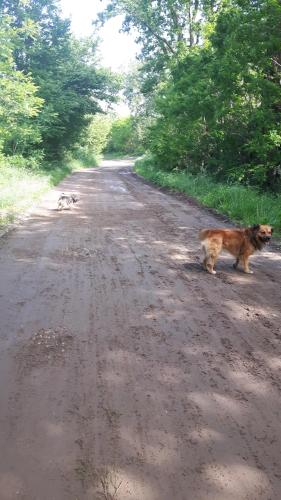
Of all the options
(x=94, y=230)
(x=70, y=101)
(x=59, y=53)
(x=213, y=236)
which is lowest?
(x=94, y=230)

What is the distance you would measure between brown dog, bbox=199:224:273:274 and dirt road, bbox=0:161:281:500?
A: 29 cm

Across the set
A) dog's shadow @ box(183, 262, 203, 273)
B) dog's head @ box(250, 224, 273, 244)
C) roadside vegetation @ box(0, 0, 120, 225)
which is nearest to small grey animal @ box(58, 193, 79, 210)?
roadside vegetation @ box(0, 0, 120, 225)

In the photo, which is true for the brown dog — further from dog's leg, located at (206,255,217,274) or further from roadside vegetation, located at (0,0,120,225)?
roadside vegetation, located at (0,0,120,225)

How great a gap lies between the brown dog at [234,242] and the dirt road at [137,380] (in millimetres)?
294

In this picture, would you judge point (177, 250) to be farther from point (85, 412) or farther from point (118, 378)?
point (85, 412)

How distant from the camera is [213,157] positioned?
20.1m

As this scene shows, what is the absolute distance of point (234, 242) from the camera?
716 centimetres

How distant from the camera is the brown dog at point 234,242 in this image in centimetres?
697

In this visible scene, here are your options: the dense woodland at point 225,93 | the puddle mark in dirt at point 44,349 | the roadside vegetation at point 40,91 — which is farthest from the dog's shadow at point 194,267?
the roadside vegetation at point 40,91

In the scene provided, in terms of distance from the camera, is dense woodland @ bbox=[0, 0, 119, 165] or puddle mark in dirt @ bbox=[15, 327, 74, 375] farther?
dense woodland @ bbox=[0, 0, 119, 165]

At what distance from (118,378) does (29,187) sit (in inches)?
514

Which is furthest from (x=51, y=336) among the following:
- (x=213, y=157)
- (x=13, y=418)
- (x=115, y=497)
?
(x=213, y=157)

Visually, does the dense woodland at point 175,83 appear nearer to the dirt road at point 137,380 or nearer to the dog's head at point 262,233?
the dog's head at point 262,233

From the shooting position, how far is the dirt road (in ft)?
9.01
